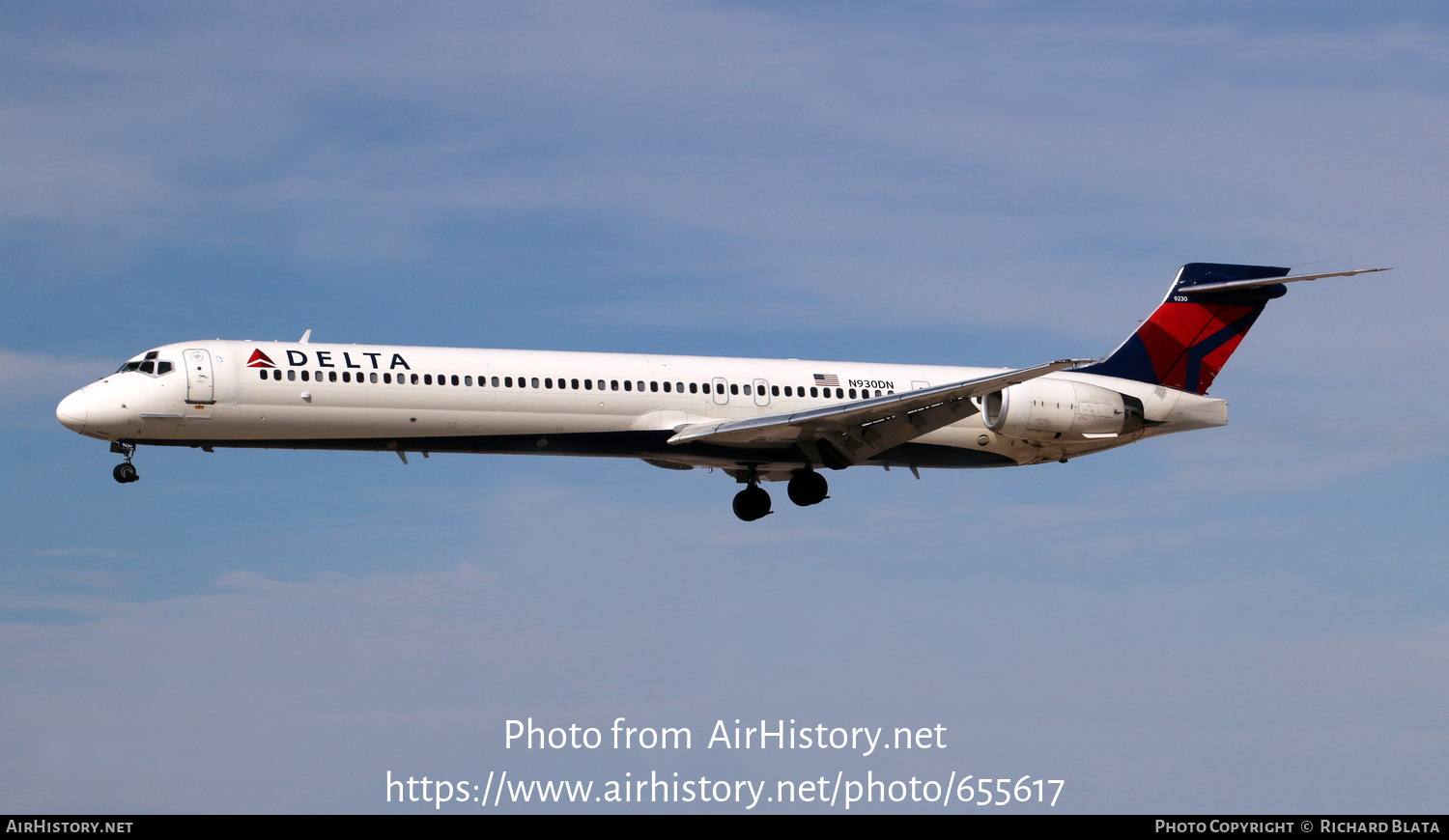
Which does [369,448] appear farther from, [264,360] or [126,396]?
[126,396]

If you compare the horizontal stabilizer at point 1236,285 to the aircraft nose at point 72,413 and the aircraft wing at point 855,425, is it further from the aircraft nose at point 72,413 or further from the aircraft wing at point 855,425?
the aircraft nose at point 72,413

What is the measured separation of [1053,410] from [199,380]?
62.8ft

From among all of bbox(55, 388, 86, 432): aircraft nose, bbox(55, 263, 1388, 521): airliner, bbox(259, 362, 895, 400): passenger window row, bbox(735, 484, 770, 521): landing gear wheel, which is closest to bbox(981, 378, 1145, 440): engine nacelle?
bbox(55, 263, 1388, 521): airliner

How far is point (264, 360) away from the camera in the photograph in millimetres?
34594

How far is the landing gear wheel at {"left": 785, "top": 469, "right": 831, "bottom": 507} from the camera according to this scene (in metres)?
38.7

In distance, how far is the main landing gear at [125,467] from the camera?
34500 millimetres

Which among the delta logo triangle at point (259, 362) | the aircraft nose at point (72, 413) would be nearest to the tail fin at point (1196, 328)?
the delta logo triangle at point (259, 362)

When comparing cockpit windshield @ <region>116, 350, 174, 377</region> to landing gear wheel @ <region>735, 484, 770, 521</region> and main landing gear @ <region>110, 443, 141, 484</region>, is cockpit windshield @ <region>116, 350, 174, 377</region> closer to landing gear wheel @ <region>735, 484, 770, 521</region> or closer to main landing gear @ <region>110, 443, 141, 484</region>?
main landing gear @ <region>110, 443, 141, 484</region>

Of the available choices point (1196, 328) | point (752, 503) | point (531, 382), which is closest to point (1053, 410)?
point (1196, 328)

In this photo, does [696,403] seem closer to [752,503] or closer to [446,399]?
[752,503]

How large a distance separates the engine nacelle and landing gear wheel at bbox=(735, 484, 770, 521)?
5722mm

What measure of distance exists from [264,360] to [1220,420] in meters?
23.1

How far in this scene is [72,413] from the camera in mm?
34000

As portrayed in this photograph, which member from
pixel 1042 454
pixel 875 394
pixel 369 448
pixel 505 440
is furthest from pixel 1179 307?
Result: pixel 369 448
